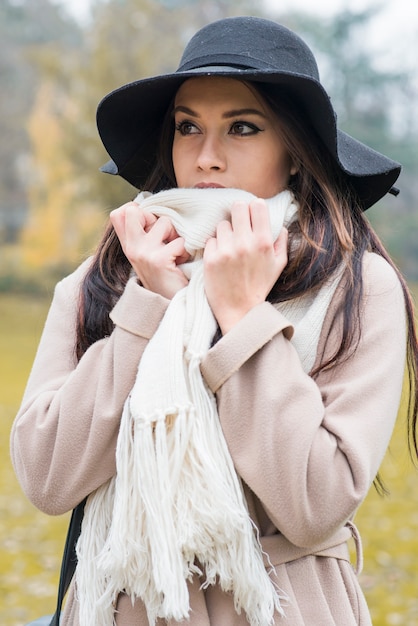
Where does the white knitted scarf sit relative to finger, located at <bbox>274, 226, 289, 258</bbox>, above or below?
below

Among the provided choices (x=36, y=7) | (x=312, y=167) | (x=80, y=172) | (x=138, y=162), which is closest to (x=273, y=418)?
(x=312, y=167)

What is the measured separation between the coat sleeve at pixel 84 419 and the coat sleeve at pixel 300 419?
0.18m

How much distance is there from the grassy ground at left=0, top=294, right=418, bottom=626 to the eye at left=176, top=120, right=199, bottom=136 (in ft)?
6.83

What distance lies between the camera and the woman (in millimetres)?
1637

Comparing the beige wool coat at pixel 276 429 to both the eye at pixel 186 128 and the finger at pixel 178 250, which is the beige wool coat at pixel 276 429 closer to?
A: the finger at pixel 178 250

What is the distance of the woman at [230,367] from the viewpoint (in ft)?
5.37

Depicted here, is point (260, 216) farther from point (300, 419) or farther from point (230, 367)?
point (300, 419)

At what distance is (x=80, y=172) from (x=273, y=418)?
74.9 feet

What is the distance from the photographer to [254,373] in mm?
1677

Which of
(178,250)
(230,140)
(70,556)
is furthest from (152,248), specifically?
(70,556)

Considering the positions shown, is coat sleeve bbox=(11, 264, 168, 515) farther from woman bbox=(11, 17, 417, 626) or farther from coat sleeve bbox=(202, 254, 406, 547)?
coat sleeve bbox=(202, 254, 406, 547)

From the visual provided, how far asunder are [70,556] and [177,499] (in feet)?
1.46

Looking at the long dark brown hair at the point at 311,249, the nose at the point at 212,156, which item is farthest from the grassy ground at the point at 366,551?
the nose at the point at 212,156

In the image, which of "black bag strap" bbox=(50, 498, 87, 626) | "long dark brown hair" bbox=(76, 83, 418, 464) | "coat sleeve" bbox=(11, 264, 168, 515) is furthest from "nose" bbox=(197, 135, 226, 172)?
"black bag strap" bbox=(50, 498, 87, 626)
